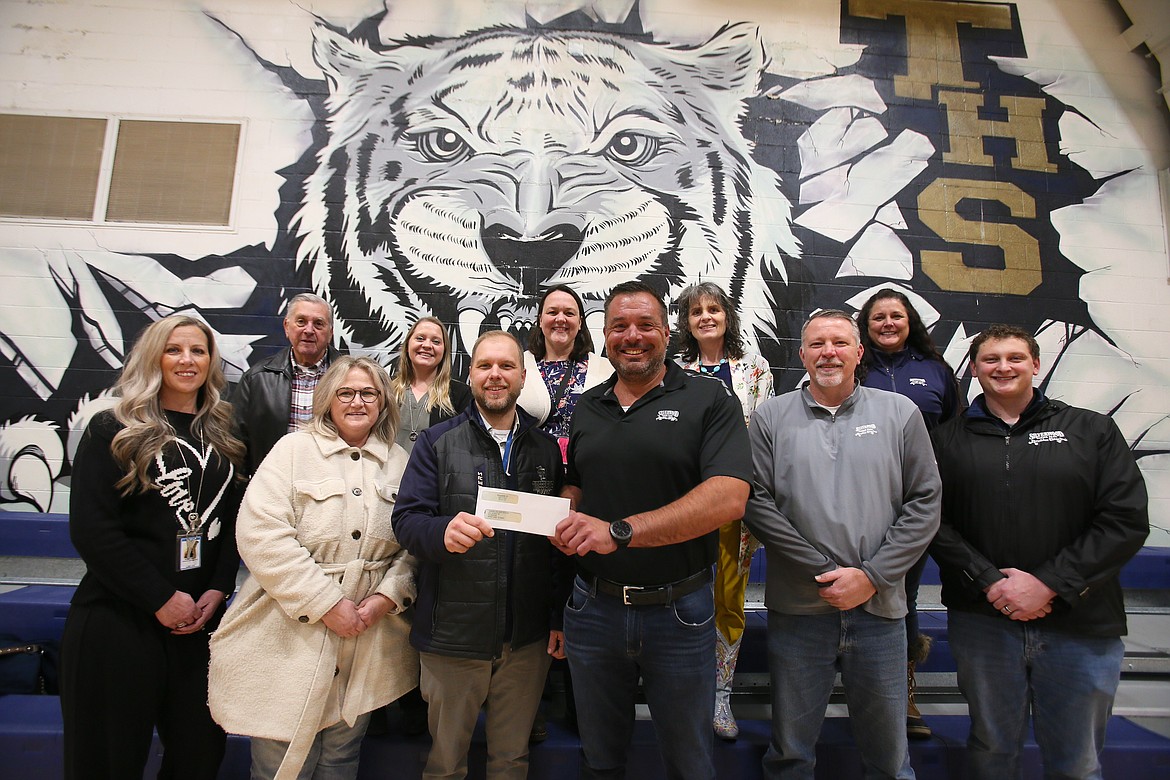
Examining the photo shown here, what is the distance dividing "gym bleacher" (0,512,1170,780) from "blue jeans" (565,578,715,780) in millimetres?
560

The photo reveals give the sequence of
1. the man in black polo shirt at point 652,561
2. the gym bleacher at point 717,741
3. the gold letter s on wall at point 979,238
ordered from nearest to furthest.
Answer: the man in black polo shirt at point 652,561 < the gym bleacher at point 717,741 < the gold letter s on wall at point 979,238

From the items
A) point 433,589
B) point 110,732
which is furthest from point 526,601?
point 110,732

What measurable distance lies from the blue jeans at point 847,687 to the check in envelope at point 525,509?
0.91 m

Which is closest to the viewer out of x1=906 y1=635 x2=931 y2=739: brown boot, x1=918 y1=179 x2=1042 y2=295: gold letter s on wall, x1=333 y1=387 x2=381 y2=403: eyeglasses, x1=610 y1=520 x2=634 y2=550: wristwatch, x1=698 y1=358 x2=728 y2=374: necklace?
x1=610 y1=520 x2=634 y2=550: wristwatch

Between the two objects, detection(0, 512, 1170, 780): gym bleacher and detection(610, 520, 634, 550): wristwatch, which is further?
detection(0, 512, 1170, 780): gym bleacher

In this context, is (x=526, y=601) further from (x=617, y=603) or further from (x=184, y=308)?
(x=184, y=308)

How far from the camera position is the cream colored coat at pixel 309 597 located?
1643 millimetres

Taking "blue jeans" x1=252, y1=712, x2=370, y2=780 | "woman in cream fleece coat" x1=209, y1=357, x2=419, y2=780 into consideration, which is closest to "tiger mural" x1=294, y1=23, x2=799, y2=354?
"woman in cream fleece coat" x1=209, y1=357, x2=419, y2=780

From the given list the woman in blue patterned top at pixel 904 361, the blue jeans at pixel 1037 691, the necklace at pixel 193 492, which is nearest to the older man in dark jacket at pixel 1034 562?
the blue jeans at pixel 1037 691

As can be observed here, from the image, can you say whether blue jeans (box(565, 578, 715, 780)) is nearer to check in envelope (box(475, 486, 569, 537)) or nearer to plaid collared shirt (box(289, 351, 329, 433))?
check in envelope (box(475, 486, 569, 537))

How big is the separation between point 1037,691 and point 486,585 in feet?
5.91

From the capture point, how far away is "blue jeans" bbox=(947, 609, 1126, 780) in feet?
5.74

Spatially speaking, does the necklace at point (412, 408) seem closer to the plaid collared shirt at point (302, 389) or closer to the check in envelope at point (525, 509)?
the plaid collared shirt at point (302, 389)

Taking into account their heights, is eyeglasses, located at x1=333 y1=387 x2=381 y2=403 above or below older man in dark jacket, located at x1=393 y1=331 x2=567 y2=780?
above
